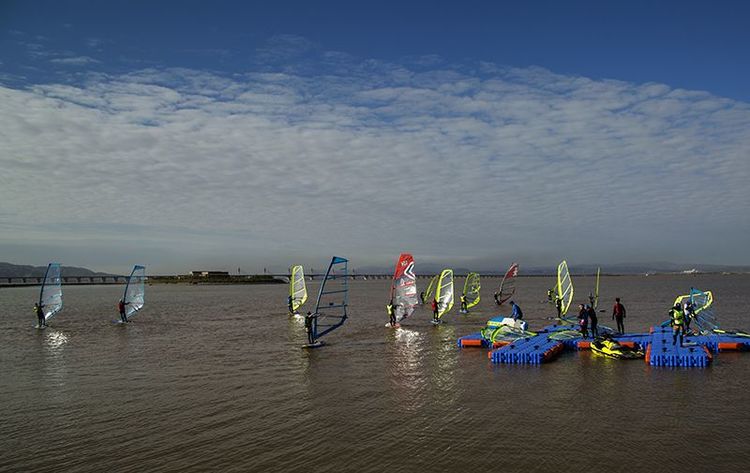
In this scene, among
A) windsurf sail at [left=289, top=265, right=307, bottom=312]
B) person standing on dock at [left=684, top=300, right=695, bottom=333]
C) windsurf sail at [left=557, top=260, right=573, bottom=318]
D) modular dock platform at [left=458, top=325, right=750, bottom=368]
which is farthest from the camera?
windsurf sail at [left=289, top=265, right=307, bottom=312]

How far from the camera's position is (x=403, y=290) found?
26.3 meters

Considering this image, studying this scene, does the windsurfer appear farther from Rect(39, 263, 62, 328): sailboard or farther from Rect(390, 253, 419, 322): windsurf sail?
Rect(39, 263, 62, 328): sailboard

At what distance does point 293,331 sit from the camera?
24.6 metres

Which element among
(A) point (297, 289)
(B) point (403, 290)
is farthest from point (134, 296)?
(B) point (403, 290)

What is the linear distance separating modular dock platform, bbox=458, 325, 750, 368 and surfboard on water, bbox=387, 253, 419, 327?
7.21 m

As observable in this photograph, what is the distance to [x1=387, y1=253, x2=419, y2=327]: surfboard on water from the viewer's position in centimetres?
2606

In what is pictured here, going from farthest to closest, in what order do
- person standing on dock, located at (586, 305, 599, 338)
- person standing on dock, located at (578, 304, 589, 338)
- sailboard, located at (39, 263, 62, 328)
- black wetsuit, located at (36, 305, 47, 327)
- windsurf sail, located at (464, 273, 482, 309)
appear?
windsurf sail, located at (464, 273, 482, 309), sailboard, located at (39, 263, 62, 328), black wetsuit, located at (36, 305, 47, 327), person standing on dock, located at (586, 305, 599, 338), person standing on dock, located at (578, 304, 589, 338)

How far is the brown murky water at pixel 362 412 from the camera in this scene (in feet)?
26.7

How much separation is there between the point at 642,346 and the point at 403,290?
11602 mm

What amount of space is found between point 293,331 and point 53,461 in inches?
644

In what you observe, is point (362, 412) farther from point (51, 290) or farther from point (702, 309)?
point (51, 290)

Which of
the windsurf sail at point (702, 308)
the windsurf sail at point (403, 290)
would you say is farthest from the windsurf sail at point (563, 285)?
the windsurf sail at point (403, 290)

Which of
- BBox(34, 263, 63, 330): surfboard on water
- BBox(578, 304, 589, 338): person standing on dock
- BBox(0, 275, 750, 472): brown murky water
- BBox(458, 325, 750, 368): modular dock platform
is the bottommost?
BBox(0, 275, 750, 472): brown murky water

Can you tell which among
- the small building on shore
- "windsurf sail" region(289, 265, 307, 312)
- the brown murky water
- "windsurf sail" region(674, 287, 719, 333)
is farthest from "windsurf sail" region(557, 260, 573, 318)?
the small building on shore
